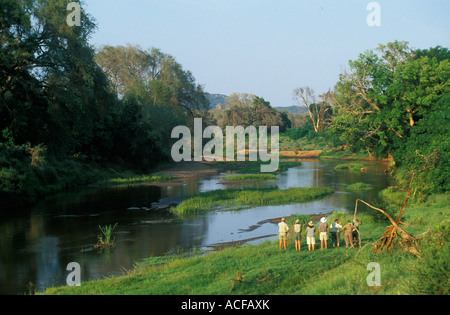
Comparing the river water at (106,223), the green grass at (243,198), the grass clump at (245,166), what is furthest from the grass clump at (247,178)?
the river water at (106,223)

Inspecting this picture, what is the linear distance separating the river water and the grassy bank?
2.41 meters

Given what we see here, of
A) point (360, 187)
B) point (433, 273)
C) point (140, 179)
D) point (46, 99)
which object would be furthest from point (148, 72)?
point (433, 273)

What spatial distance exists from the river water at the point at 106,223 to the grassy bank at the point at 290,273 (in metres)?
2.41

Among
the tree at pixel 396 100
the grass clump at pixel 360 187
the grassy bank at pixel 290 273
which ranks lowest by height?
the grassy bank at pixel 290 273

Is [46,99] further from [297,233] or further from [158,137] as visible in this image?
[297,233]

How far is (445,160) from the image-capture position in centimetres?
2664

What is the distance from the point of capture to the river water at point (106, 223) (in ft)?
56.1

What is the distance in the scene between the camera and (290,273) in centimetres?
1309

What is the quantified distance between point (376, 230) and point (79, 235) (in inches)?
586

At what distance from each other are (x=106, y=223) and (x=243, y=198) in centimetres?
1184

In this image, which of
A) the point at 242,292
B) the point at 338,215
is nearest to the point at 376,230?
the point at 338,215

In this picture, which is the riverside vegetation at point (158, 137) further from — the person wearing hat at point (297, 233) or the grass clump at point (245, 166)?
the grass clump at point (245, 166)

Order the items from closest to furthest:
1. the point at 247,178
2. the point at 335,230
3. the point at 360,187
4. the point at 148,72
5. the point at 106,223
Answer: the point at 335,230
the point at 106,223
the point at 360,187
the point at 247,178
the point at 148,72

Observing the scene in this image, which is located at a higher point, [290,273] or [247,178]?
[247,178]
